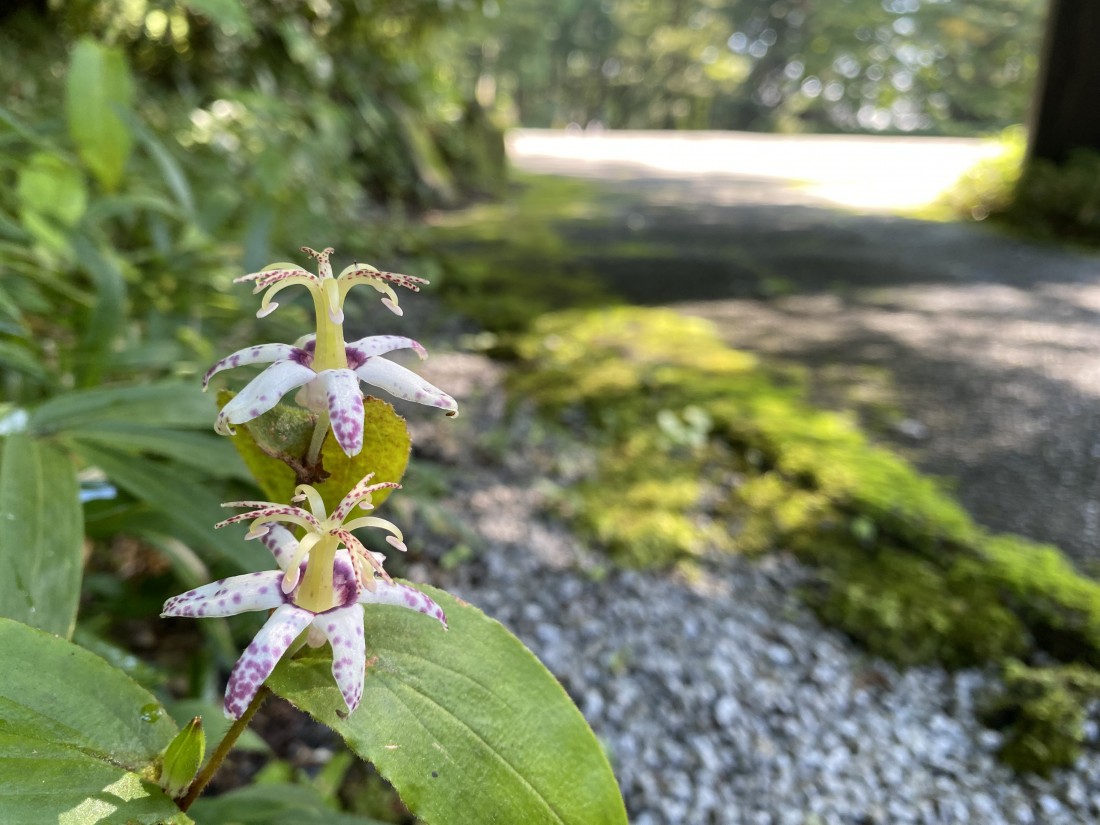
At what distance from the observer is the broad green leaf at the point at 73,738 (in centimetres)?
47

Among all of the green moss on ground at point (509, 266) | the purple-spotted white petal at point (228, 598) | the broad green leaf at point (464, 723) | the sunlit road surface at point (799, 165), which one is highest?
the purple-spotted white petal at point (228, 598)

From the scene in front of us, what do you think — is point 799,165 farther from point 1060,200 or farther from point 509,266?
point 509,266

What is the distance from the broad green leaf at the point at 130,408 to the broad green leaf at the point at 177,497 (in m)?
0.04

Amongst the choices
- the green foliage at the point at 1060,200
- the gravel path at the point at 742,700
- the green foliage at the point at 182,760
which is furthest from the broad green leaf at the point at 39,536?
the green foliage at the point at 1060,200

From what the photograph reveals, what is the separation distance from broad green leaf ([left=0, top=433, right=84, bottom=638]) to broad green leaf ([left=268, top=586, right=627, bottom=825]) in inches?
10.7

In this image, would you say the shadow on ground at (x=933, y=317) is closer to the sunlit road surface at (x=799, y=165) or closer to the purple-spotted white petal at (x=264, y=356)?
the sunlit road surface at (x=799, y=165)

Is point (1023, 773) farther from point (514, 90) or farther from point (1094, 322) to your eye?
point (514, 90)

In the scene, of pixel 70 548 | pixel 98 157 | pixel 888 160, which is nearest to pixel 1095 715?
pixel 70 548

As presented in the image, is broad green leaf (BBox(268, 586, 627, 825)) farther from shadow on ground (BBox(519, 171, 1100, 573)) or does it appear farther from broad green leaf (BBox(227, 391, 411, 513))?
shadow on ground (BBox(519, 171, 1100, 573))

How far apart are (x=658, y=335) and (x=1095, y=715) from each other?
1.90 metres

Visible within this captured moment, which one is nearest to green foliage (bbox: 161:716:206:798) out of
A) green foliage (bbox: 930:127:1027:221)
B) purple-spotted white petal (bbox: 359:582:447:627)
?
purple-spotted white petal (bbox: 359:582:447:627)

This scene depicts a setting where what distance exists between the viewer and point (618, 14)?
29.8 metres

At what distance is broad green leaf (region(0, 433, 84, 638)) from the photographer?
64 cm

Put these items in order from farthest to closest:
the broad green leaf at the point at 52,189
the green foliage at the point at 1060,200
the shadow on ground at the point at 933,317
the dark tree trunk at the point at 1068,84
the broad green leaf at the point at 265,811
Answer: the dark tree trunk at the point at 1068,84
the green foliage at the point at 1060,200
the shadow on ground at the point at 933,317
the broad green leaf at the point at 52,189
the broad green leaf at the point at 265,811
